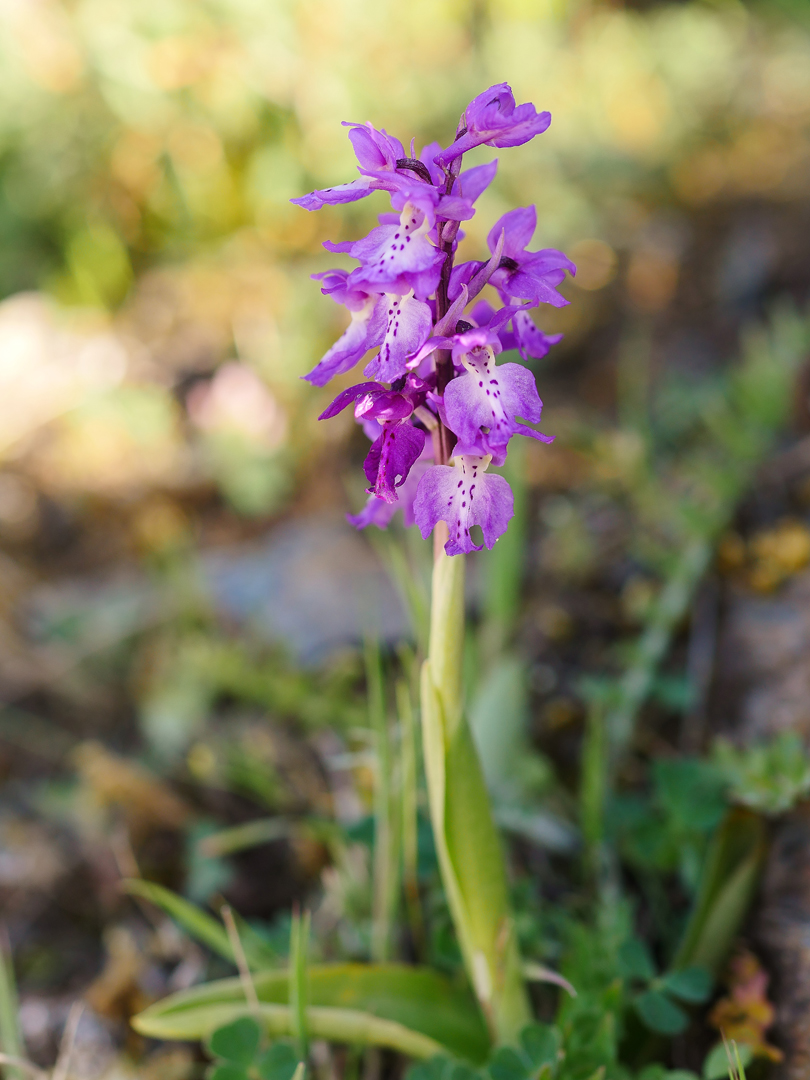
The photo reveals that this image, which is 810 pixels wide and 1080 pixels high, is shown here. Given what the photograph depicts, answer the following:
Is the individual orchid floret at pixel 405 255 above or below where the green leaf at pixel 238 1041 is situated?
above

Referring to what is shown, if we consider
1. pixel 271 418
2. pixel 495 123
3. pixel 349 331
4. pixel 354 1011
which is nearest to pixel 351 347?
pixel 349 331

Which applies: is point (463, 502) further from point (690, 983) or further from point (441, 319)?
point (690, 983)

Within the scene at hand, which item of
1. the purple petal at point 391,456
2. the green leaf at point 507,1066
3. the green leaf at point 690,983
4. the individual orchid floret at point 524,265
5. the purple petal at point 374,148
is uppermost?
the purple petal at point 374,148

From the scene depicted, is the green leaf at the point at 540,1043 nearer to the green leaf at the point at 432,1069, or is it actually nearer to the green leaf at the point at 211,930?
the green leaf at the point at 432,1069

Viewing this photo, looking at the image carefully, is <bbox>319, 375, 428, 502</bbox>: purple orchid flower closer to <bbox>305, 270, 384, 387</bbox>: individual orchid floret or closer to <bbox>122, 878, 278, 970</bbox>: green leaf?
<bbox>305, 270, 384, 387</bbox>: individual orchid floret

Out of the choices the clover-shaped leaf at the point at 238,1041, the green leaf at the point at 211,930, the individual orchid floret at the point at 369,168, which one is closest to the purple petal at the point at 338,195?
the individual orchid floret at the point at 369,168
